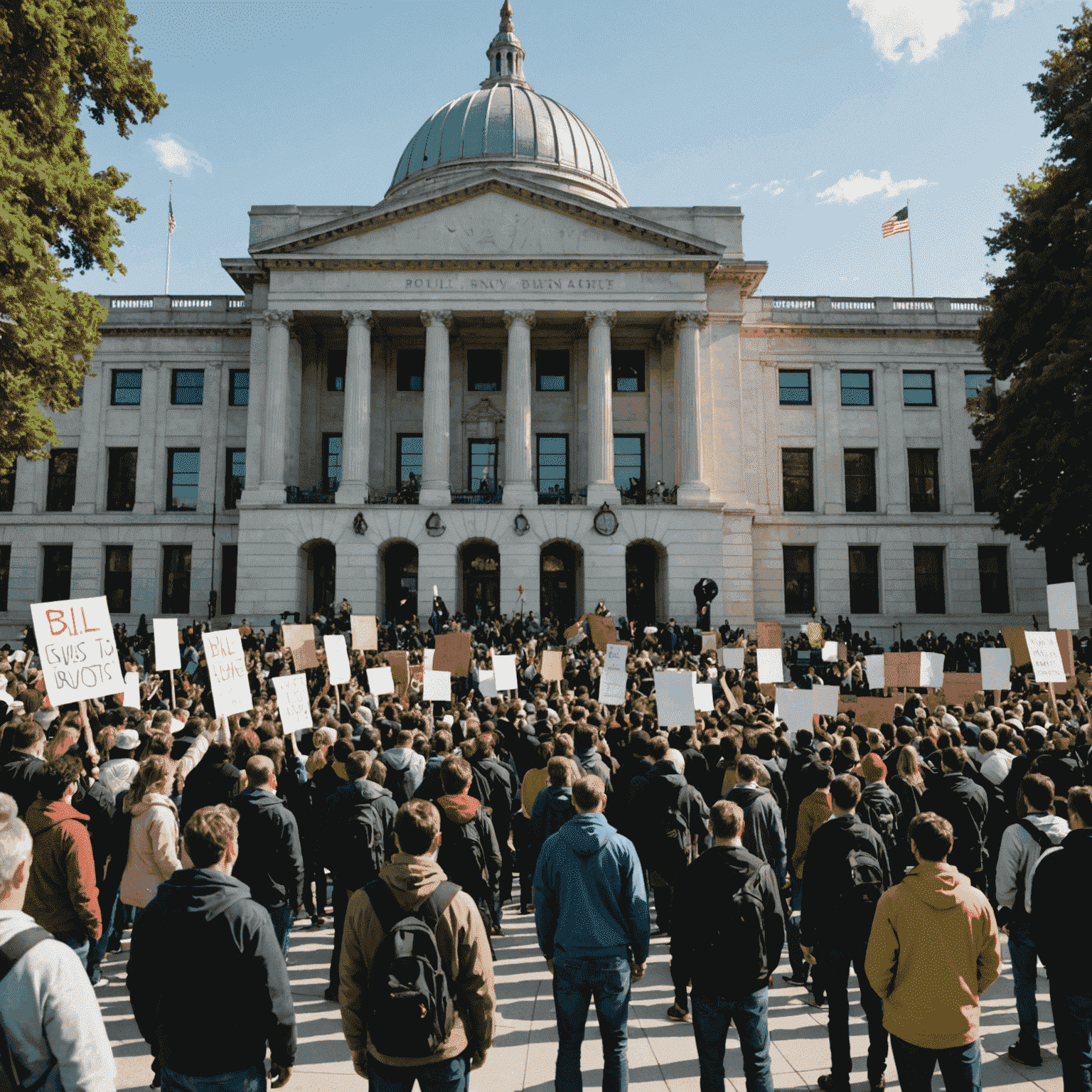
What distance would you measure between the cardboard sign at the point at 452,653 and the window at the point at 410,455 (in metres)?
24.8

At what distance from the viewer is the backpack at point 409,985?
152 inches

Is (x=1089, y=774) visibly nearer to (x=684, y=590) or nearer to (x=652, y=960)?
(x=652, y=960)

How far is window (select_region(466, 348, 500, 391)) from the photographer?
43844 mm

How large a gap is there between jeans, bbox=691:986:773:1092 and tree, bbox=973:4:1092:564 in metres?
27.9

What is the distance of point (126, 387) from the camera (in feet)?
146

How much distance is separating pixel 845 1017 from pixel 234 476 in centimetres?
4173

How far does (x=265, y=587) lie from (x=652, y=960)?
31.8 m

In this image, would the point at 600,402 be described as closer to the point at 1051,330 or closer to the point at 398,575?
the point at 398,575

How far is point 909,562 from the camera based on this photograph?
43.8 meters

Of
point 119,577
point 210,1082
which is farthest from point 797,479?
point 210,1082

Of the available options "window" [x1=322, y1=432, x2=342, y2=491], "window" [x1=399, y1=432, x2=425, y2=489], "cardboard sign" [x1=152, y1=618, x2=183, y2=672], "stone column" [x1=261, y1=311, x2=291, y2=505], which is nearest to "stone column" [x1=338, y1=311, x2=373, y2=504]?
"stone column" [x1=261, y1=311, x2=291, y2=505]

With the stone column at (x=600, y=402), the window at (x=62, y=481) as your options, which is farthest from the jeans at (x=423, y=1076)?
the window at (x=62, y=481)

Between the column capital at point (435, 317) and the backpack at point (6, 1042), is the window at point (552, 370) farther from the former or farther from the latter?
the backpack at point (6, 1042)

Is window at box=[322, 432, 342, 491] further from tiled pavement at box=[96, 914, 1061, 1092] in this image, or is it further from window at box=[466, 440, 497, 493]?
tiled pavement at box=[96, 914, 1061, 1092]
